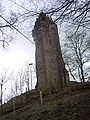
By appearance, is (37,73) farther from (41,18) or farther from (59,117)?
(41,18)

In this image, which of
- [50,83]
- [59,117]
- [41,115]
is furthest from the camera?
[50,83]

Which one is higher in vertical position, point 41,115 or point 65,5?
point 65,5

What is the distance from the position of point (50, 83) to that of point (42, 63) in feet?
14.7

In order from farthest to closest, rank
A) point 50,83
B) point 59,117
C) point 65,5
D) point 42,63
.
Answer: point 42,63 < point 50,83 < point 59,117 < point 65,5

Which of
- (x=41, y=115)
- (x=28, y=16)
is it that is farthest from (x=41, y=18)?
(x=41, y=115)

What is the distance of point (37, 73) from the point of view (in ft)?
140

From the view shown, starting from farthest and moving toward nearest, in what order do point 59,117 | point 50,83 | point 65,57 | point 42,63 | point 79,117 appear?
point 42,63 < point 50,83 < point 65,57 < point 59,117 < point 79,117

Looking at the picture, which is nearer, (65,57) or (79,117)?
(79,117)

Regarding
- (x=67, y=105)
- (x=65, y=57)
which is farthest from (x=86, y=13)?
(x=65, y=57)

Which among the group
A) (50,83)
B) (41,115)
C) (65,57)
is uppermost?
(65,57)

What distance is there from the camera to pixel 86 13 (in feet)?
24.1

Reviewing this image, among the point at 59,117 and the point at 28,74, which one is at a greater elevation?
the point at 28,74

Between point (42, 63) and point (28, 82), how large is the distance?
22.0 feet

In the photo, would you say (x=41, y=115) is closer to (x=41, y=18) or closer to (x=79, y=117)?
(x=79, y=117)
